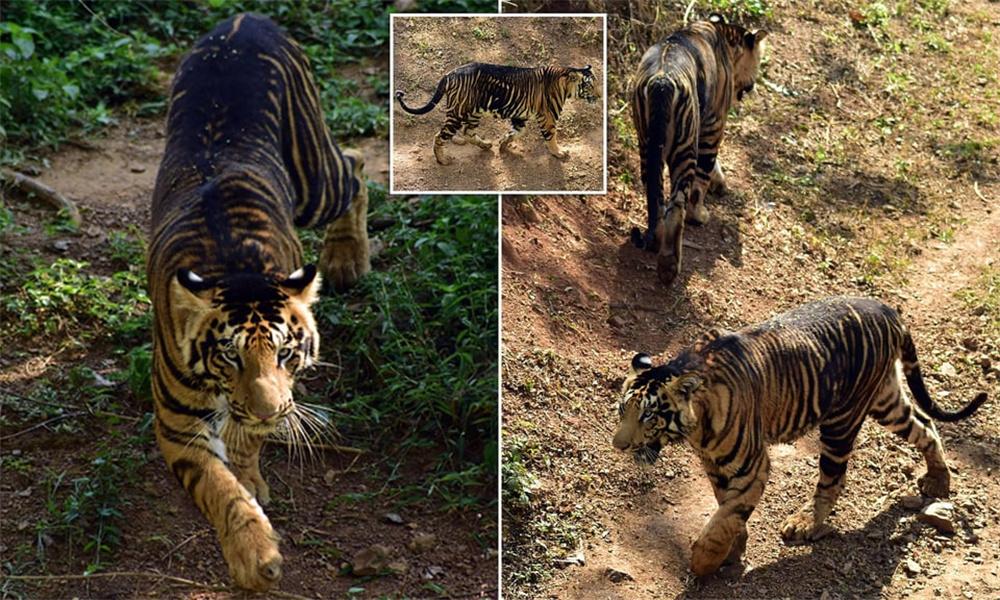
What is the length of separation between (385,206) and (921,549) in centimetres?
255

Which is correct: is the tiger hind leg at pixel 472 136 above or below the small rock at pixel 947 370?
above

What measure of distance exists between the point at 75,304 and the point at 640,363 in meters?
2.24

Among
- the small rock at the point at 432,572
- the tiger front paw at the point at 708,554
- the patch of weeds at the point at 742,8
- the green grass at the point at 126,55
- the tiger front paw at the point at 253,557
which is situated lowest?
the small rock at the point at 432,572

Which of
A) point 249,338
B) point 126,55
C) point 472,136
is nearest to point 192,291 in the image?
point 249,338

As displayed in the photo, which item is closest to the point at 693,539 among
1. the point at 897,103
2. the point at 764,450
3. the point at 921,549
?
the point at 764,450

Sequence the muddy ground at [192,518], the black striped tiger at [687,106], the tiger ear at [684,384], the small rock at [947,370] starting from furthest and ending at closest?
the muddy ground at [192,518] < the black striped tiger at [687,106] < the small rock at [947,370] < the tiger ear at [684,384]

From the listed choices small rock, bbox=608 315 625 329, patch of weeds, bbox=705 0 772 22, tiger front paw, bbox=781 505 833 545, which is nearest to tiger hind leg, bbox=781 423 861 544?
tiger front paw, bbox=781 505 833 545

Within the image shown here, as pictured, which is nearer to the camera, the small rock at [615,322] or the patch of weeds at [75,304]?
the small rock at [615,322]

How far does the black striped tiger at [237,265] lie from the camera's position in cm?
310

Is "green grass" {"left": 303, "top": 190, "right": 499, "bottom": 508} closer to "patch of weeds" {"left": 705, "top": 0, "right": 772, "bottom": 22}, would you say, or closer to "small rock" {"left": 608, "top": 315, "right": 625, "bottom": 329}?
"small rock" {"left": 608, "top": 315, "right": 625, "bottom": 329}

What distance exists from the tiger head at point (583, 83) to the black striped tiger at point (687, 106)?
327 mm

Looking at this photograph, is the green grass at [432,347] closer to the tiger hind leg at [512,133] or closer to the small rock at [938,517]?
the tiger hind leg at [512,133]

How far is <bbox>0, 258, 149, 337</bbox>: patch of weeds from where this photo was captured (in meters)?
4.47

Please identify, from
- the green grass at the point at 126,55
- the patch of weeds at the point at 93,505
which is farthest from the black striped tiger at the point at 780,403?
the green grass at the point at 126,55
